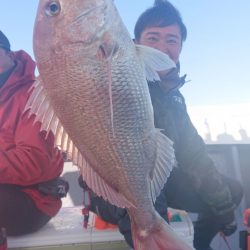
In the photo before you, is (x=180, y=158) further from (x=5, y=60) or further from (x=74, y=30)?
(x=5, y=60)

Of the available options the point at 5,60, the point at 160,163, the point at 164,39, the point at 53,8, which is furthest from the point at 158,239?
the point at 5,60

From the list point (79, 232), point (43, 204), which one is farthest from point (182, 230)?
point (43, 204)

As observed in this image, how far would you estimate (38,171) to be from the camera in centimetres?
269

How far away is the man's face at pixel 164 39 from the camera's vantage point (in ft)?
10.8

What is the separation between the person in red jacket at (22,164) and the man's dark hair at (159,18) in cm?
117

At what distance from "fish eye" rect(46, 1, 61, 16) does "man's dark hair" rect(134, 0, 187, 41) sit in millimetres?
1748

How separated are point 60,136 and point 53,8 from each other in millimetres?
619

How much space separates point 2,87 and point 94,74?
1579mm

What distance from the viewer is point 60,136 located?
178 centimetres

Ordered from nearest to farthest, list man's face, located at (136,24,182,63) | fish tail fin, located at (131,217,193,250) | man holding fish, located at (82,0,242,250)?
fish tail fin, located at (131,217,193,250) < man holding fish, located at (82,0,242,250) < man's face, located at (136,24,182,63)

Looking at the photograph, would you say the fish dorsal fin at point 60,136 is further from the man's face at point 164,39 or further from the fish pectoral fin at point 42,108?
the man's face at point 164,39

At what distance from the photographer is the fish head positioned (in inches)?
67.7

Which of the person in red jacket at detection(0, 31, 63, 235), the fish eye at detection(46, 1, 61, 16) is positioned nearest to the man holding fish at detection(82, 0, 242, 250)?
the person in red jacket at detection(0, 31, 63, 235)

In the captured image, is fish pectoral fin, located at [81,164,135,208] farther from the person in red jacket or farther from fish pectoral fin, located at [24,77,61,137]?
the person in red jacket
